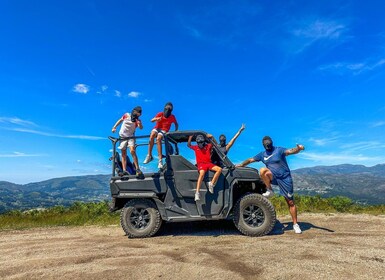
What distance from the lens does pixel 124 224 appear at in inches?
299


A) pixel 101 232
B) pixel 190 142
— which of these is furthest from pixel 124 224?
pixel 190 142

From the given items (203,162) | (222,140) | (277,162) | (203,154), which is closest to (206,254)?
(203,162)

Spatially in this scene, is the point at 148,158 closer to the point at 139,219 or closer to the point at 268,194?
the point at 139,219

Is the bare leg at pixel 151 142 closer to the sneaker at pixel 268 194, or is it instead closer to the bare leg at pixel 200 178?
the bare leg at pixel 200 178

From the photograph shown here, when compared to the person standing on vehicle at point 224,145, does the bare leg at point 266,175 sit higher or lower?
lower

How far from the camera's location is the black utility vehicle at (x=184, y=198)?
7.20 m

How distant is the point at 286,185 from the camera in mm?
7531

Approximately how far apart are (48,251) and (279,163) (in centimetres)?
585

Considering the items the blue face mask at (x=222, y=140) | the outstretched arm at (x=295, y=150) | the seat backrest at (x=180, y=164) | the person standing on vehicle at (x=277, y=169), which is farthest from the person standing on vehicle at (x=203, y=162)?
the outstretched arm at (x=295, y=150)

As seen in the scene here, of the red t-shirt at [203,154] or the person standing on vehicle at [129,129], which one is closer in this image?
the red t-shirt at [203,154]

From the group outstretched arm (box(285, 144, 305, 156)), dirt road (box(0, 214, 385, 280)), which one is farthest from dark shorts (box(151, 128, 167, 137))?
outstretched arm (box(285, 144, 305, 156))

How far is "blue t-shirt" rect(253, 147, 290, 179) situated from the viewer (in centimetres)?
764

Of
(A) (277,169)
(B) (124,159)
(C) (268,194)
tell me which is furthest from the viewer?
(B) (124,159)

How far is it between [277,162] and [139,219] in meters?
3.94
